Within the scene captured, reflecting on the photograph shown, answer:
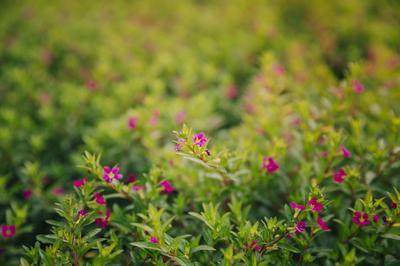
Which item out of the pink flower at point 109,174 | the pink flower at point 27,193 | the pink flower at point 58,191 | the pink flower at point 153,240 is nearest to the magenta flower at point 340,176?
the pink flower at point 153,240

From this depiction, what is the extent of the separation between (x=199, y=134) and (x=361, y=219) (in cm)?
98

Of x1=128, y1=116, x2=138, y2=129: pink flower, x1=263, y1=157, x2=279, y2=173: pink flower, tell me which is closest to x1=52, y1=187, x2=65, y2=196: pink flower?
x1=128, y1=116, x2=138, y2=129: pink flower

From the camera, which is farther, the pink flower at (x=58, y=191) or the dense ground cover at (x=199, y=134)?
the pink flower at (x=58, y=191)

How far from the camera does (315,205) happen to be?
57.2 inches

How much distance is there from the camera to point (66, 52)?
165 inches

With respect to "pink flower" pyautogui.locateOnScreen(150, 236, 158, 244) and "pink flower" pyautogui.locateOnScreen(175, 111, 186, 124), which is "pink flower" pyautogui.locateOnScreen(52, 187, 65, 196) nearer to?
"pink flower" pyautogui.locateOnScreen(175, 111, 186, 124)

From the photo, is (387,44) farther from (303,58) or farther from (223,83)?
(223,83)

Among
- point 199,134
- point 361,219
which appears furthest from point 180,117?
point 361,219

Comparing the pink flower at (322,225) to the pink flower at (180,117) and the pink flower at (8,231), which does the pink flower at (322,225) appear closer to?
the pink flower at (180,117)

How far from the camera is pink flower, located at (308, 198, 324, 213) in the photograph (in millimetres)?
1447

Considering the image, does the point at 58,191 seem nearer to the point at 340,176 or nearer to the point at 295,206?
the point at 295,206

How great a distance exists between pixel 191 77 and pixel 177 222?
2.01m

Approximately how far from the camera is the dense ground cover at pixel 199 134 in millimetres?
1572

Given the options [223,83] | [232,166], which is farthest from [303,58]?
[232,166]
